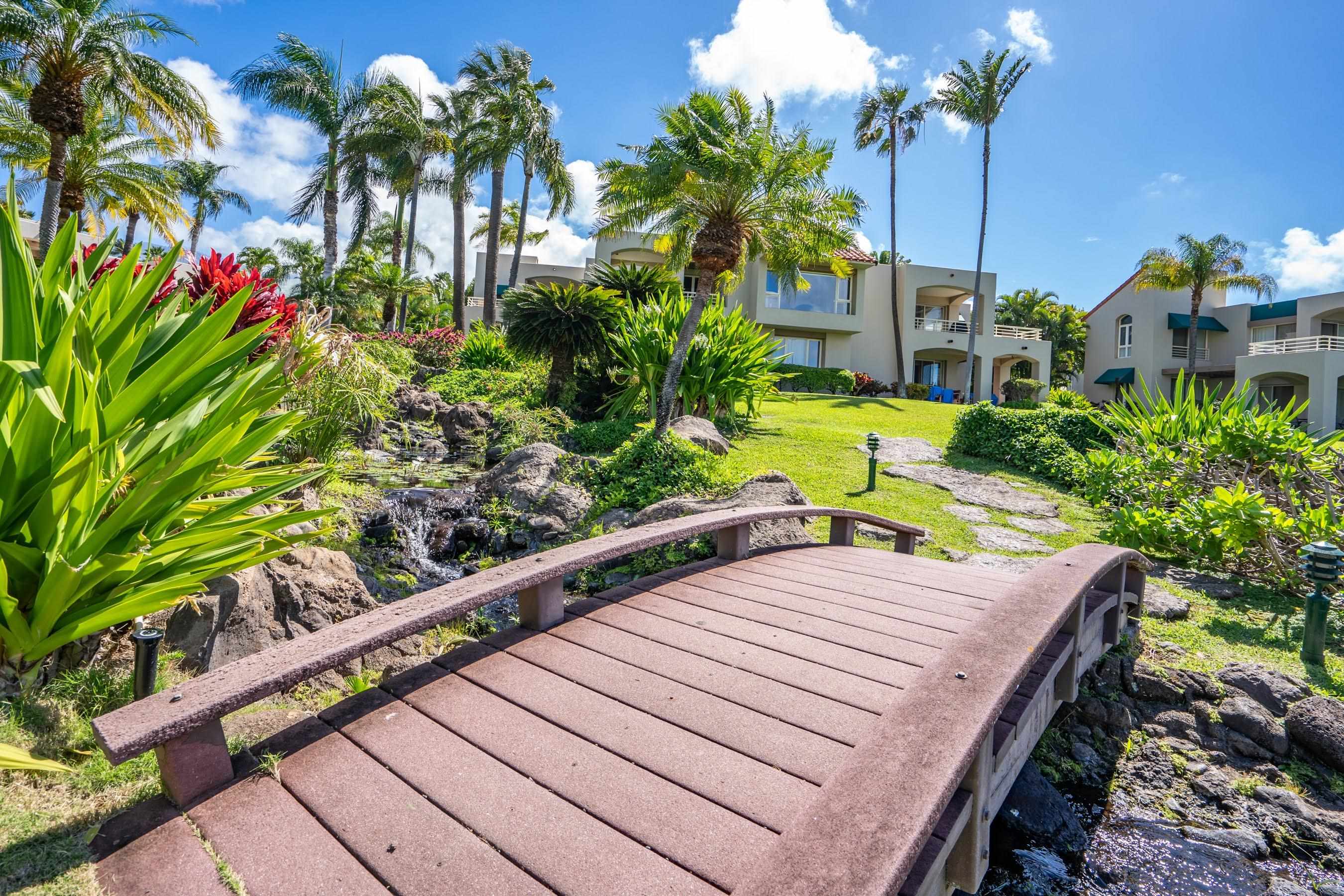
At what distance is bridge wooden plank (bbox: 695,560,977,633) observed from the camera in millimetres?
3557

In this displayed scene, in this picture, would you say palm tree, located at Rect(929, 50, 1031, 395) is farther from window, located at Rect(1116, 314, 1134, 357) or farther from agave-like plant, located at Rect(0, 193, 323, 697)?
agave-like plant, located at Rect(0, 193, 323, 697)

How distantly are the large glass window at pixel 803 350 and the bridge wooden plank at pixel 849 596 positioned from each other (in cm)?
2708

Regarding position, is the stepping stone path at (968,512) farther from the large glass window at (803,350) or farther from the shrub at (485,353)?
the large glass window at (803,350)

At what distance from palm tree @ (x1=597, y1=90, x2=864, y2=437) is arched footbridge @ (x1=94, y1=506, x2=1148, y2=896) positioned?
7007 mm

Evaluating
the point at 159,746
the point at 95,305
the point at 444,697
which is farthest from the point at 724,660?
the point at 95,305

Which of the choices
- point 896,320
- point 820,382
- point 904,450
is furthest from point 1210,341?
point 904,450

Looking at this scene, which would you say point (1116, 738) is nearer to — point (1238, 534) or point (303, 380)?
point (1238, 534)

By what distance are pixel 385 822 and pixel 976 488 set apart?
1008 centimetres

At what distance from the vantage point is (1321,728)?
12.4 feet

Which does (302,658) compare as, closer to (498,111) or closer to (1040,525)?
(1040,525)

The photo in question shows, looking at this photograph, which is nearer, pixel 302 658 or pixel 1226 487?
pixel 302 658

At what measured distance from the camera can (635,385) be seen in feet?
44.8

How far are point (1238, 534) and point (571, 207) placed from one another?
25.4m

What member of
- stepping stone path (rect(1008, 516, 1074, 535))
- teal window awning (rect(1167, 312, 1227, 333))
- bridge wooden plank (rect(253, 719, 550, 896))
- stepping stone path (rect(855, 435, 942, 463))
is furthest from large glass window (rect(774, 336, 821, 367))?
bridge wooden plank (rect(253, 719, 550, 896))
